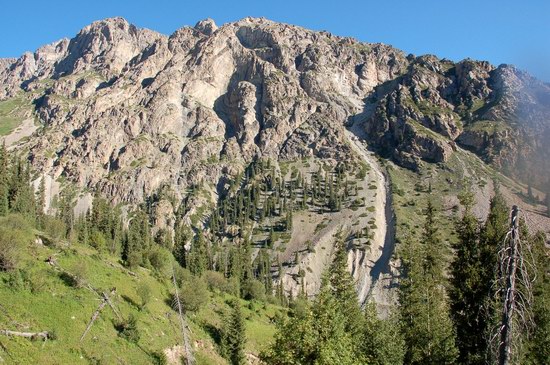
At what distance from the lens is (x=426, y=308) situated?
44.2m

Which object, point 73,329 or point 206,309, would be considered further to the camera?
point 206,309

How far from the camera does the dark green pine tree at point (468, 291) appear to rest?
32.1 meters

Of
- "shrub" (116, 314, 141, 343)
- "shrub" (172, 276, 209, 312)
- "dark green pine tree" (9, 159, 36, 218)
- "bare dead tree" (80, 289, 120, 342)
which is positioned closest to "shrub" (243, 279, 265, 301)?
"shrub" (172, 276, 209, 312)

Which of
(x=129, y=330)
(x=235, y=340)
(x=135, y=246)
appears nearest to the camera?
(x=129, y=330)

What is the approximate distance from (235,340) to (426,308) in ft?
70.0

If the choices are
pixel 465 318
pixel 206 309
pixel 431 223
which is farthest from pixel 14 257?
pixel 431 223

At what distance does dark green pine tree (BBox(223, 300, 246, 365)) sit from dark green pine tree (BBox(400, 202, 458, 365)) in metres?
18.0

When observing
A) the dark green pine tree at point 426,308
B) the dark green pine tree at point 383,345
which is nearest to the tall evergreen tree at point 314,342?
the dark green pine tree at point 383,345

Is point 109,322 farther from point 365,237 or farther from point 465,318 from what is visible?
point 365,237

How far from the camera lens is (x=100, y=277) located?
146 ft

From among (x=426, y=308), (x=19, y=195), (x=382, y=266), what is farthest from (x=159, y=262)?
(x=382, y=266)

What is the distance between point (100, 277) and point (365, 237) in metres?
141

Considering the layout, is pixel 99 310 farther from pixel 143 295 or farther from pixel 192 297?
pixel 192 297

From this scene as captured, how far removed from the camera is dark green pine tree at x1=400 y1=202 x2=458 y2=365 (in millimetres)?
33969
